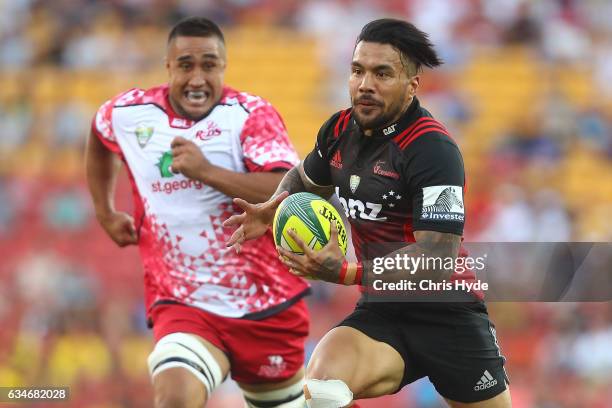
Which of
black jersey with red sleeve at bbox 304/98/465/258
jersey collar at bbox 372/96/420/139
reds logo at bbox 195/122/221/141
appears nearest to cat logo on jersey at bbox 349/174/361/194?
black jersey with red sleeve at bbox 304/98/465/258

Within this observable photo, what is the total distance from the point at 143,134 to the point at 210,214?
716mm

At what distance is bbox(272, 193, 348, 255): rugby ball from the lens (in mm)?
5723

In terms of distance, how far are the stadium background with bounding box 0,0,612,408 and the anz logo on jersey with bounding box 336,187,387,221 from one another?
6505 millimetres

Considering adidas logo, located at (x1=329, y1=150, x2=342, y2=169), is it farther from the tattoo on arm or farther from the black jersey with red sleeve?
the tattoo on arm

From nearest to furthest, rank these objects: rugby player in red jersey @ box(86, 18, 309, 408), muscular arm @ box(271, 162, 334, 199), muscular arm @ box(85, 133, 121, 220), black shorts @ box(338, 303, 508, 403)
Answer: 1. black shorts @ box(338, 303, 508, 403)
2. muscular arm @ box(271, 162, 334, 199)
3. rugby player in red jersey @ box(86, 18, 309, 408)
4. muscular arm @ box(85, 133, 121, 220)

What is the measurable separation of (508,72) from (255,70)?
4.22 m

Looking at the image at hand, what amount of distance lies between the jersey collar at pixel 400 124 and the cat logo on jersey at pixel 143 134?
190 centimetres

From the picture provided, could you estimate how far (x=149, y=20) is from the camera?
18438 mm

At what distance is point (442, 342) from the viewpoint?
6102 mm

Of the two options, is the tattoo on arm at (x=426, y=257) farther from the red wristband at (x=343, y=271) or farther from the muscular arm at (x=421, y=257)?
the red wristband at (x=343, y=271)

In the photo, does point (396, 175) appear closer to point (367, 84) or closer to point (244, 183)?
point (367, 84)

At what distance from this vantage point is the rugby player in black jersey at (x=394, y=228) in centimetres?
569

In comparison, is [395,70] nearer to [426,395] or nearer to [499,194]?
[426,395]

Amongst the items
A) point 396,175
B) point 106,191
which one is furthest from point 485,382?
point 106,191
